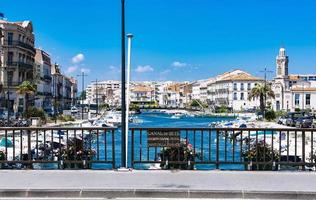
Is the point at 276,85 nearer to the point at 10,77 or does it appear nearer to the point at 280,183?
the point at 10,77

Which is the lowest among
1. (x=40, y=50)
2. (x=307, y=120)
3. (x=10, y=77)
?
(x=307, y=120)

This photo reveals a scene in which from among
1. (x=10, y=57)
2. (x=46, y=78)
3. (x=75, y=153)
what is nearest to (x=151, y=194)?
(x=75, y=153)

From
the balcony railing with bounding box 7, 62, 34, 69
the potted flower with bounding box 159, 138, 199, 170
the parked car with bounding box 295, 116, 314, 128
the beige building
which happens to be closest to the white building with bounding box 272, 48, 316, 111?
the parked car with bounding box 295, 116, 314, 128

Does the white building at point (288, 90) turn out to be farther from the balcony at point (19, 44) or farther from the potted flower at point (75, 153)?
the potted flower at point (75, 153)

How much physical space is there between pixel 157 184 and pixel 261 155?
4.34m

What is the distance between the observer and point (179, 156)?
1475 cm

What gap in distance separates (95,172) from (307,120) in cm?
7589

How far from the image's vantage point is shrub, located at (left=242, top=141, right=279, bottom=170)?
1463cm

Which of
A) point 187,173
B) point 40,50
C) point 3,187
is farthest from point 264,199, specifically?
point 40,50

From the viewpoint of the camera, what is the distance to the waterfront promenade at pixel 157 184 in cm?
→ 1112

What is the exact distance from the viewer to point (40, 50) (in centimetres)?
13250

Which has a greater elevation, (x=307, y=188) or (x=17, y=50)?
(x=17, y=50)

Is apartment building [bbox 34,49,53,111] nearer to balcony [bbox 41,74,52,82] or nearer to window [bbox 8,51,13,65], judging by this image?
balcony [bbox 41,74,52,82]

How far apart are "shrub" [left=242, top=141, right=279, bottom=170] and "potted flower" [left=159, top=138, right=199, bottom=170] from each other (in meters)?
1.50
